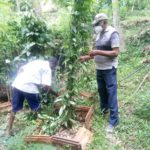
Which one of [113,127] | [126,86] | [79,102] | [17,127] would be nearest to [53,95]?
[79,102]

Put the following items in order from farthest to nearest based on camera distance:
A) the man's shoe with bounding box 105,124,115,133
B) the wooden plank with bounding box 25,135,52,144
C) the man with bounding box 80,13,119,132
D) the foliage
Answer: the man's shoe with bounding box 105,124,115,133 < the man with bounding box 80,13,119,132 < the foliage < the wooden plank with bounding box 25,135,52,144

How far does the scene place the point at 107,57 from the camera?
4.82 metres

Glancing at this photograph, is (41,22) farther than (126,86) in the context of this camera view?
No

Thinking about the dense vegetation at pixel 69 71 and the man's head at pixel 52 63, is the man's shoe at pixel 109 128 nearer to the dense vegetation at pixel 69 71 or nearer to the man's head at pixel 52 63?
the dense vegetation at pixel 69 71

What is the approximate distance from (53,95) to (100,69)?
3.17 feet

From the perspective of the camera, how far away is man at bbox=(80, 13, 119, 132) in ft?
15.3

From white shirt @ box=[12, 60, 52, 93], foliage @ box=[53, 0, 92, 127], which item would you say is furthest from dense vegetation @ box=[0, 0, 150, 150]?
white shirt @ box=[12, 60, 52, 93]

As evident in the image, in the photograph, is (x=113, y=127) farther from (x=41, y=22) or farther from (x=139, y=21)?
(x=139, y=21)

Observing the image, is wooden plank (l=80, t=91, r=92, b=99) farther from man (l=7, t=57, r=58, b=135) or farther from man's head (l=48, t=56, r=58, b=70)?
man (l=7, t=57, r=58, b=135)

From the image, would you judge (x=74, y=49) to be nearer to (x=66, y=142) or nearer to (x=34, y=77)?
(x=34, y=77)

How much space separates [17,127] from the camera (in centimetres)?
518

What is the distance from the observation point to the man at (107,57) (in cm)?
465

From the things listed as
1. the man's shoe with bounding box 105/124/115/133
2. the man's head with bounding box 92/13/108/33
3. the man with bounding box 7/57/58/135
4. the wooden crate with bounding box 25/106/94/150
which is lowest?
the man's shoe with bounding box 105/124/115/133

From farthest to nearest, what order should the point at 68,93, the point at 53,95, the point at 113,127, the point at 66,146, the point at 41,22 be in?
the point at 41,22 < the point at 53,95 < the point at 113,127 < the point at 68,93 < the point at 66,146
